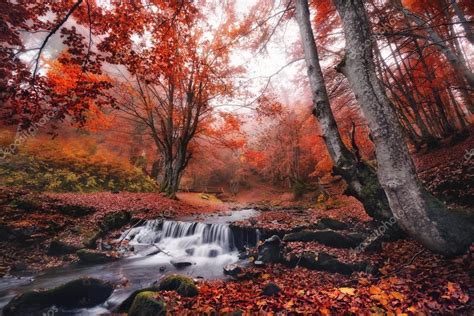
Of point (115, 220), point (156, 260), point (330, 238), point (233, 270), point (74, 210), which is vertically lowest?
point (233, 270)

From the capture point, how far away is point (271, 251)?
21.2ft

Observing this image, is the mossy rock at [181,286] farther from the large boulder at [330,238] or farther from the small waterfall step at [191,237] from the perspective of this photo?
the large boulder at [330,238]

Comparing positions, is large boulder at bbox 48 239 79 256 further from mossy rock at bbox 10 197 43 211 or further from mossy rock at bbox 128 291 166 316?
mossy rock at bbox 128 291 166 316

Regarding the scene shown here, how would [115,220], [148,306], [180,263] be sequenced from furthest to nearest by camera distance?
[115,220] < [180,263] < [148,306]

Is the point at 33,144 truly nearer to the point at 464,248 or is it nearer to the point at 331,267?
the point at 331,267

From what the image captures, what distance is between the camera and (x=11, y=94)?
4750 millimetres

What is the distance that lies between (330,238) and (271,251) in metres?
1.64

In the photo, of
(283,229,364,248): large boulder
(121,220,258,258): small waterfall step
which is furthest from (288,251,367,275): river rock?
(121,220,258,258): small waterfall step

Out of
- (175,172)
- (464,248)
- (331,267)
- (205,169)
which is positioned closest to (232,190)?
(205,169)

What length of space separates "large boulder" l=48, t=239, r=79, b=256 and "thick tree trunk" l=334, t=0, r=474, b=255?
890 cm

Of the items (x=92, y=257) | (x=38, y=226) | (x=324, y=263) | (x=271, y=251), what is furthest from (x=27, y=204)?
(x=324, y=263)

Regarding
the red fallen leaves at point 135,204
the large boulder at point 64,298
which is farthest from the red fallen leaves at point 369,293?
the red fallen leaves at point 135,204

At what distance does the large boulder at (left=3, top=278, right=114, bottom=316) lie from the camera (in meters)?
4.52

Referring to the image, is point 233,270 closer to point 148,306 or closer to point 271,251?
point 271,251
